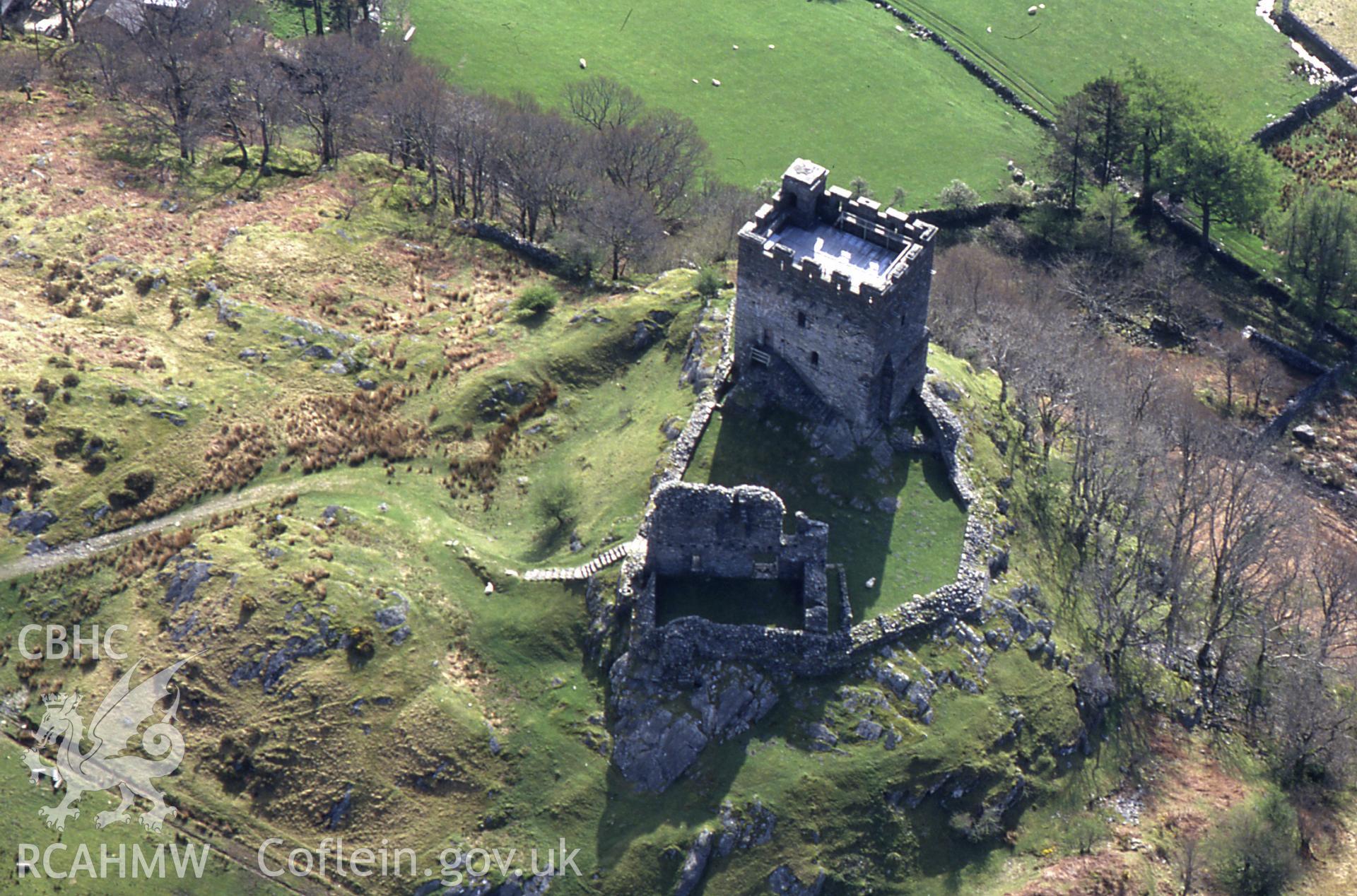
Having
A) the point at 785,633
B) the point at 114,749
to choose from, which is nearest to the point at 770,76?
the point at 785,633

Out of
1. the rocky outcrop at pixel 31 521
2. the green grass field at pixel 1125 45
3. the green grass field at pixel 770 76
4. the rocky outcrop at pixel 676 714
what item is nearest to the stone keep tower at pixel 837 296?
the rocky outcrop at pixel 676 714

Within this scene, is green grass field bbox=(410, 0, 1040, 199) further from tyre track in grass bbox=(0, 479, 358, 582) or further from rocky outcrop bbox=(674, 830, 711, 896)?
rocky outcrop bbox=(674, 830, 711, 896)

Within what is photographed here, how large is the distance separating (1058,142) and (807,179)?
200ft

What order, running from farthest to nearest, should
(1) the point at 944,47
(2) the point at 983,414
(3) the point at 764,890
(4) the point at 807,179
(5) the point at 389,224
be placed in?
(1) the point at 944,47 < (5) the point at 389,224 < (2) the point at 983,414 < (4) the point at 807,179 < (3) the point at 764,890

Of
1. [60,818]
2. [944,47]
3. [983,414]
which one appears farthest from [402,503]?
[944,47]

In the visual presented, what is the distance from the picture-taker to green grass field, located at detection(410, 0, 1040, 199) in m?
126

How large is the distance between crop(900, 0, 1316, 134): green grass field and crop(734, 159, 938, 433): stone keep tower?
7141cm

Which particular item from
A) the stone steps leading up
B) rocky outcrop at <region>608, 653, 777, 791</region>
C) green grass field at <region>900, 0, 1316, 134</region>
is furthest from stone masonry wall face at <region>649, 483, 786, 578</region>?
green grass field at <region>900, 0, 1316, 134</region>

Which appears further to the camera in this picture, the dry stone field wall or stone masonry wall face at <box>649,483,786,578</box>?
the dry stone field wall

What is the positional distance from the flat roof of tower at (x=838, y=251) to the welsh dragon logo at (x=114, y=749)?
134 ft

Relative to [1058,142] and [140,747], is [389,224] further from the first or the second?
[1058,142]

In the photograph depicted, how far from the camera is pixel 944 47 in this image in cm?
14075

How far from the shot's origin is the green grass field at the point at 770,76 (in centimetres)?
12594

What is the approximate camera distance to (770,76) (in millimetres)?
135250
